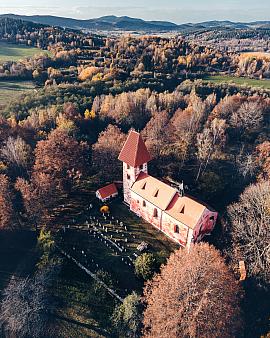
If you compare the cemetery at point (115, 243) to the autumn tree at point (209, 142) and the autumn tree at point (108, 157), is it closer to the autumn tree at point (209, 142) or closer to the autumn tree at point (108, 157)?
the autumn tree at point (108, 157)

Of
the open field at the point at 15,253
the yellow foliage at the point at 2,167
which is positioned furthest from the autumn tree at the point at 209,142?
the yellow foliage at the point at 2,167

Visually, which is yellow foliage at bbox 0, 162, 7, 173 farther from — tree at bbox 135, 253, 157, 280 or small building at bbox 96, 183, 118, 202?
tree at bbox 135, 253, 157, 280

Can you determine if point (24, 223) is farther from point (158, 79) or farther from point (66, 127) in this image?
point (158, 79)

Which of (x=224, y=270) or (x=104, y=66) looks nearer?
(x=224, y=270)

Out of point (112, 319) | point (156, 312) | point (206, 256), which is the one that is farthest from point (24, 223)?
point (206, 256)

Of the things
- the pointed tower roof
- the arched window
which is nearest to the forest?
the arched window

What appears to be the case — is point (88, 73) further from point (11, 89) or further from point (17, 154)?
point (17, 154)
